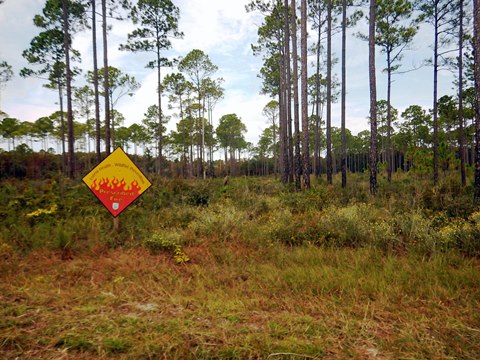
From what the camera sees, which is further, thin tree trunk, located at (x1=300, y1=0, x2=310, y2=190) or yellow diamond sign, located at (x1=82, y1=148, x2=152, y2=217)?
thin tree trunk, located at (x1=300, y1=0, x2=310, y2=190)

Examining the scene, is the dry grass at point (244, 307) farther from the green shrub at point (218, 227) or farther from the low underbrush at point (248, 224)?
the green shrub at point (218, 227)

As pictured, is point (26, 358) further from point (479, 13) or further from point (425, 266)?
point (479, 13)

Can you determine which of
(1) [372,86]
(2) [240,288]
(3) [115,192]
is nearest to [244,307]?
(2) [240,288]

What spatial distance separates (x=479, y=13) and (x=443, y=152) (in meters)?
16.4

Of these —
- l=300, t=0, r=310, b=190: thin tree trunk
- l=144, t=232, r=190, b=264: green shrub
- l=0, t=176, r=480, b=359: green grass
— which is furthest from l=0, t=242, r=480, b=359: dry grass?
l=300, t=0, r=310, b=190: thin tree trunk

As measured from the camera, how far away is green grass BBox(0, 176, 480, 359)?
2.13 metres

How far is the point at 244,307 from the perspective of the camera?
2.79m

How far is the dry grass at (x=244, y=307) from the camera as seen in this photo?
2092mm

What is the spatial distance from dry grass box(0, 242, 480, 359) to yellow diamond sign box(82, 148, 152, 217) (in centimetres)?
150

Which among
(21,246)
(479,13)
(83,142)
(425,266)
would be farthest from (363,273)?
(83,142)

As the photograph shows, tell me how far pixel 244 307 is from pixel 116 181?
427cm

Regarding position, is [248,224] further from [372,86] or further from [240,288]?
[372,86]

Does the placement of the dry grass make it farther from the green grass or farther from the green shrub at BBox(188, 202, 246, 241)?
the green shrub at BBox(188, 202, 246, 241)

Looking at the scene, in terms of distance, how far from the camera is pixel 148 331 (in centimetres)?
231
